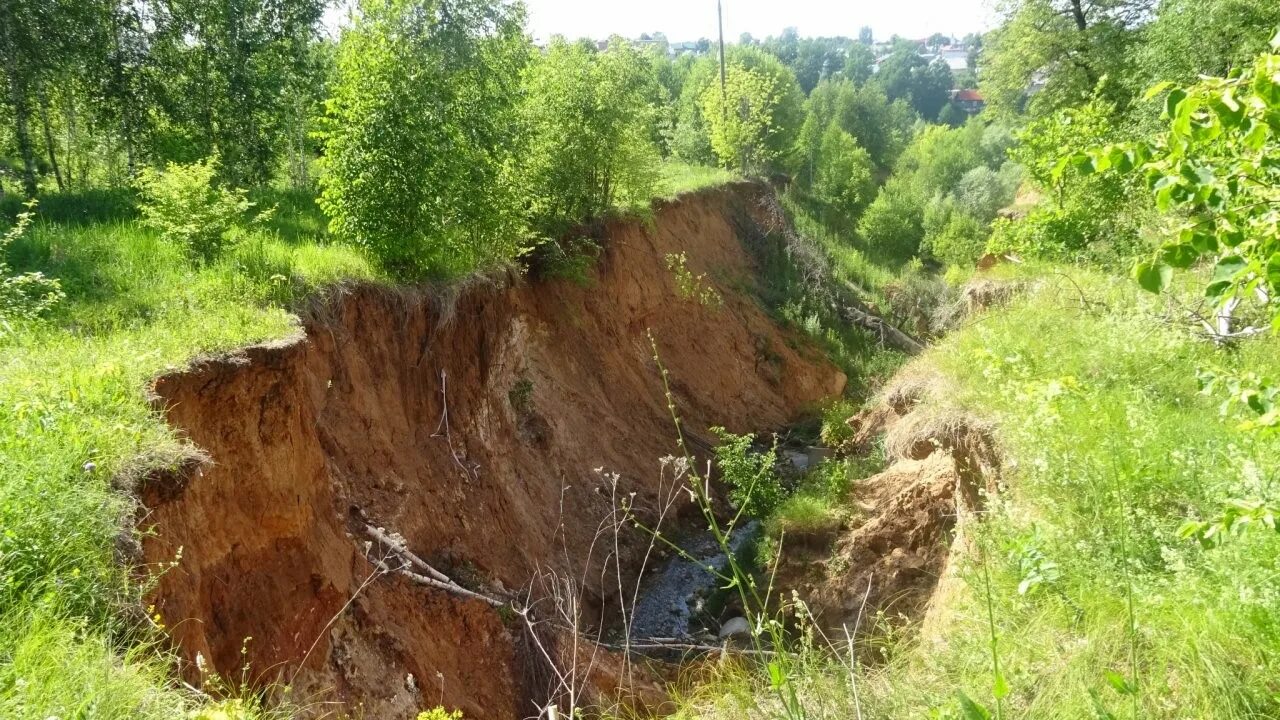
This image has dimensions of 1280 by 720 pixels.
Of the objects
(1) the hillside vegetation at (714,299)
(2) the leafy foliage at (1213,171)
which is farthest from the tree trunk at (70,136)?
(2) the leafy foliage at (1213,171)

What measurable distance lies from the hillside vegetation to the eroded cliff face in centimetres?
51

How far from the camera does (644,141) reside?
15.9 metres

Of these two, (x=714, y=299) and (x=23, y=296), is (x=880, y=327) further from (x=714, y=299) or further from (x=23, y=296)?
(x=23, y=296)

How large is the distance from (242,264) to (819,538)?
8.06 m

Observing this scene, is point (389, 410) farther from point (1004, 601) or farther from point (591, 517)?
point (1004, 601)

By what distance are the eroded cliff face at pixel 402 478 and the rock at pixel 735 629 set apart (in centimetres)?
202

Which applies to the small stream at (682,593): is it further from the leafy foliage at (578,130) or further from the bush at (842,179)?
the bush at (842,179)

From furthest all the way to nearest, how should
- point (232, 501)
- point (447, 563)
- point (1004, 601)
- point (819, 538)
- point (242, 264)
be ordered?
point (819, 538) → point (447, 563) → point (242, 264) → point (232, 501) → point (1004, 601)

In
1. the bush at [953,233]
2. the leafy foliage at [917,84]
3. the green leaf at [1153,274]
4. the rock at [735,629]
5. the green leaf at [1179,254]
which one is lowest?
the rock at [735,629]

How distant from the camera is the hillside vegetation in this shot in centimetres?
307

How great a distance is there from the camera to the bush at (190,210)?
822cm

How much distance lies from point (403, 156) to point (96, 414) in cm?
480

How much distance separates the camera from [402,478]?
30.2 ft

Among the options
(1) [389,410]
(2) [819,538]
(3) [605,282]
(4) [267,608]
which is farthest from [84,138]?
(2) [819,538]
